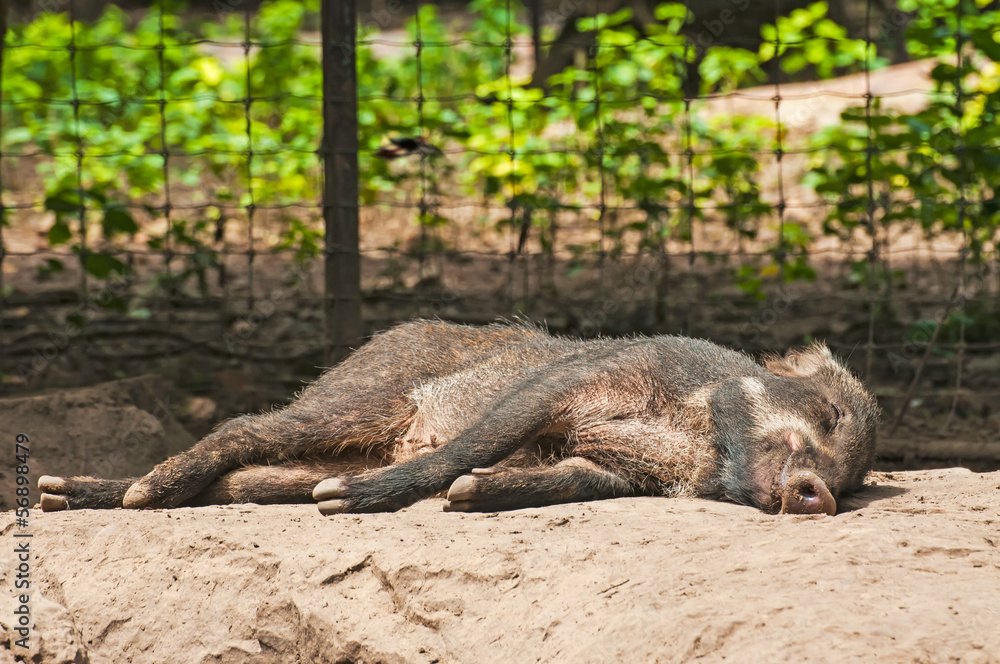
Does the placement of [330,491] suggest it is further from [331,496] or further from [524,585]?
[524,585]

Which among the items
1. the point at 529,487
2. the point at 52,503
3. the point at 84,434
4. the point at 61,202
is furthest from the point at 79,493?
the point at 61,202

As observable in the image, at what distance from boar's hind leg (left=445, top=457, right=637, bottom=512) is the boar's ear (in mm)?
981

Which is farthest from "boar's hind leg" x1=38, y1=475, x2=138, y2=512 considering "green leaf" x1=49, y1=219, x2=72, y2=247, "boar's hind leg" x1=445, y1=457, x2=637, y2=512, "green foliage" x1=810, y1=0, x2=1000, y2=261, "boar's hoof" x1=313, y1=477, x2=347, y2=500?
"green foliage" x1=810, y1=0, x2=1000, y2=261

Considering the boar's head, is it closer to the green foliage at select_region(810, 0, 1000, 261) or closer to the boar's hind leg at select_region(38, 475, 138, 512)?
the green foliage at select_region(810, 0, 1000, 261)

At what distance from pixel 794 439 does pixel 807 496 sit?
0.35 metres

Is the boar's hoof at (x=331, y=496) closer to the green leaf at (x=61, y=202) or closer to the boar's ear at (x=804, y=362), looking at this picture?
the boar's ear at (x=804, y=362)

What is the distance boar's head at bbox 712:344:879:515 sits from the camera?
3396 millimetres

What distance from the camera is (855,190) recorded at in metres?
8.47

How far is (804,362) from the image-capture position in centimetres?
430

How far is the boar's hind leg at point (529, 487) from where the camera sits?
3516mm

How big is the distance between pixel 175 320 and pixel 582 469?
402cm

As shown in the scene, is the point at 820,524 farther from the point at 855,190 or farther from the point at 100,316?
the point at 855,190

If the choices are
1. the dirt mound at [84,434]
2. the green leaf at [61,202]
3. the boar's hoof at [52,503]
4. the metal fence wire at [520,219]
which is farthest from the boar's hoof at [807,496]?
the green leaf at [61,202]

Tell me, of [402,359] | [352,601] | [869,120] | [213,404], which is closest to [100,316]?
[213,404]
